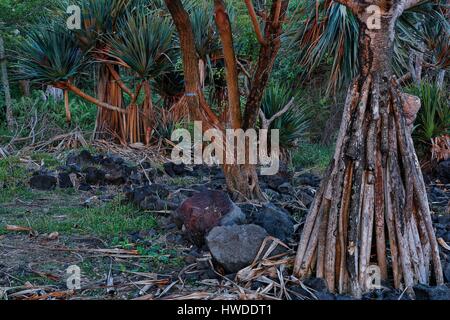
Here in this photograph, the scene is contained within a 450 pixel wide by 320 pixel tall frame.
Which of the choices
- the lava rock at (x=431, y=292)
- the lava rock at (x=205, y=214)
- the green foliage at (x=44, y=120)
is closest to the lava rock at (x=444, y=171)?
the lava rock at (x=205, y=214)

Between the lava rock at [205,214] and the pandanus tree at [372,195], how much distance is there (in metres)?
1.09

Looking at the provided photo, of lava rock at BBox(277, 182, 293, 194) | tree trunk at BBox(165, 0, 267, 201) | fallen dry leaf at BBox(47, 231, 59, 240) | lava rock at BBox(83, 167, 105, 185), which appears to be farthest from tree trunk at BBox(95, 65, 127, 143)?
fallen dry leaf at BBox(47, 231, 59, 240)

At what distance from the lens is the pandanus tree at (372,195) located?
158 inches

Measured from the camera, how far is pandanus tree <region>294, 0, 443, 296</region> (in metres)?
4.01

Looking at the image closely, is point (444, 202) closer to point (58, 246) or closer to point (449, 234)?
point (449, 234)

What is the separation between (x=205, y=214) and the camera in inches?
207

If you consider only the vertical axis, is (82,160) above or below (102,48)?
below

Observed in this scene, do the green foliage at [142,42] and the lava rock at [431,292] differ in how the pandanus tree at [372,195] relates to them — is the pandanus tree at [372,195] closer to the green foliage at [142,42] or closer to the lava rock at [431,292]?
the lava rock at [431,292]

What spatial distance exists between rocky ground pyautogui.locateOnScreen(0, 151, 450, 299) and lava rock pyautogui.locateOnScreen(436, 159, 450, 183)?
105 cm

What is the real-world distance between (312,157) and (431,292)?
310 inches

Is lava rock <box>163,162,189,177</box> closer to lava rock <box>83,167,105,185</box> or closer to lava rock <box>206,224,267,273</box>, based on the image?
lava rock <box>83,167,105,185</box>

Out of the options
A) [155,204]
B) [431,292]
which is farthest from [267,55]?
[431,292]

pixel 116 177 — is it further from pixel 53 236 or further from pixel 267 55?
pixel 267 55

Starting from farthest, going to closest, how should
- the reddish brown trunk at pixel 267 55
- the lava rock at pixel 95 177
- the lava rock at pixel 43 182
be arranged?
the lava rock at pixel 95 177 < the lava rock at pixel 43 182 < the reddish brown trunk at pixel 267 55
